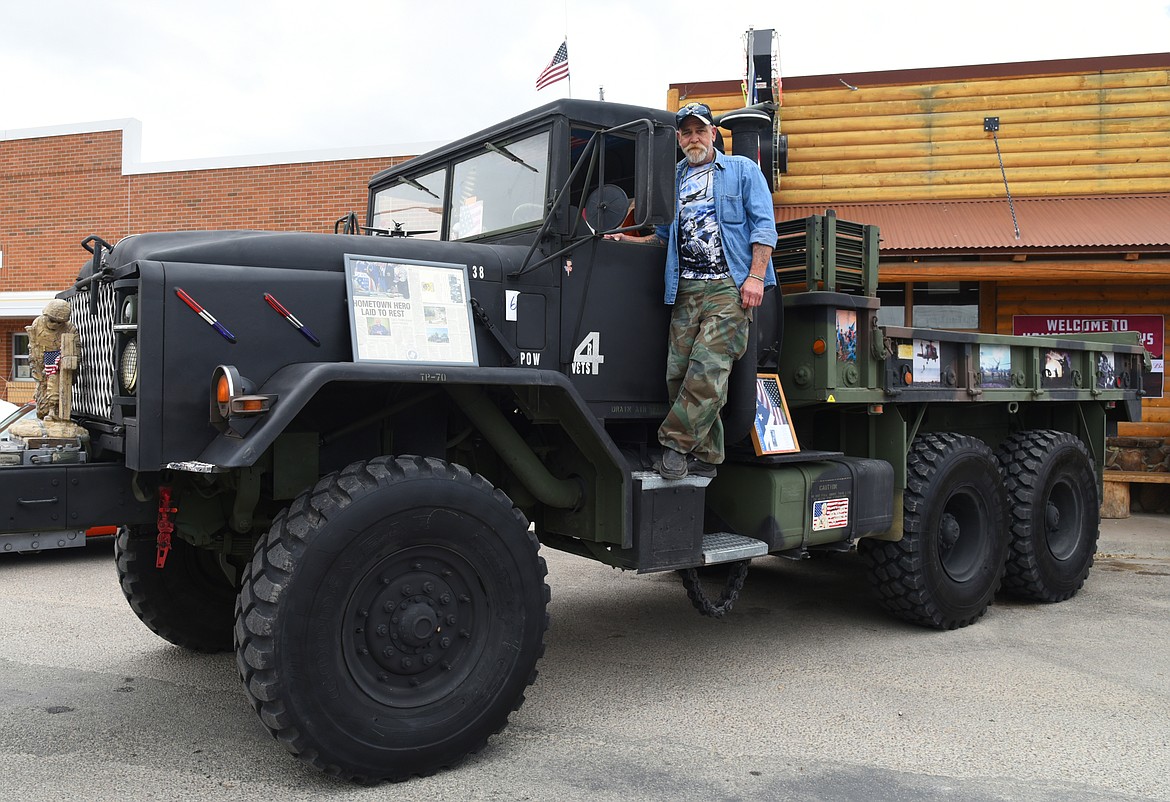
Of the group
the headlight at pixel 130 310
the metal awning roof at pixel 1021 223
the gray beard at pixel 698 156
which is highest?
the metal awning roof at pixel 1021 223

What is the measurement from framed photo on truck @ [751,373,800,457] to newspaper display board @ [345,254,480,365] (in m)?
1.70

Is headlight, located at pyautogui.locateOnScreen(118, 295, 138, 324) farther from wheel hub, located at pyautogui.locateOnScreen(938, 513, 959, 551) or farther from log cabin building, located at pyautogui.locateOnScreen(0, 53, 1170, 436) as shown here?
log cabin building, located at pyautogui.locateOnScreen(0, 53, 1170, 436)

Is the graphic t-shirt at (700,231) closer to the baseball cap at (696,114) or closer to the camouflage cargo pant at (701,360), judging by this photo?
the camouflage cargo pant at (701,360)

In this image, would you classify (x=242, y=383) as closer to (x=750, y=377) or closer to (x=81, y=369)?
(x=81, y=369)

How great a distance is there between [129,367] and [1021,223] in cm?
987

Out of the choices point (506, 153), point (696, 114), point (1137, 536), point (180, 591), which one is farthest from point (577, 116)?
point (1137, 536)

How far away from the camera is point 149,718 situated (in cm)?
413

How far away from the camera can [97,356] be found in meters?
3.79

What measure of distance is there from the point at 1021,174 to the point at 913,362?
6.98m

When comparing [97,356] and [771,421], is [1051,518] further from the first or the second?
[97,356]

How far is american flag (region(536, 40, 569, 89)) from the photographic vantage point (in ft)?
29.9

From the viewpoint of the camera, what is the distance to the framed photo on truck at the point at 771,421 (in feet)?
16.3

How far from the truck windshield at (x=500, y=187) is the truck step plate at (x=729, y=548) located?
1.74m

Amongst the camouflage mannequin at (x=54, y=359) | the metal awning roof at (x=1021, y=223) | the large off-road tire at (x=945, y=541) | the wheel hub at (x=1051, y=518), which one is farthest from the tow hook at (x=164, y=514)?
the metal awning roof at (x=1021, y=223)
